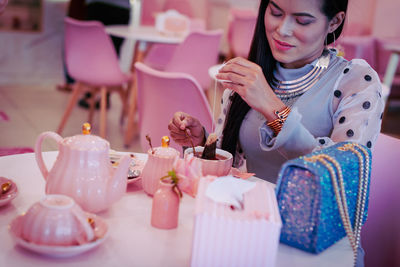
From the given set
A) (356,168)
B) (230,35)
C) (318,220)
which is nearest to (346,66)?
(356,168)

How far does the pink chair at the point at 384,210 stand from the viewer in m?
1.48

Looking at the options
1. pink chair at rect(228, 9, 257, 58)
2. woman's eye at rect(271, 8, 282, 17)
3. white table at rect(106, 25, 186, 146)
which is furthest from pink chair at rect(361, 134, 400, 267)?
pink chair at rect(228, 9, 257, 58)

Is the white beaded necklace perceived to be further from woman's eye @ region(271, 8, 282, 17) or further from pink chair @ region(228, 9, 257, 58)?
pink chair @ region(228, 9, 257, 58)

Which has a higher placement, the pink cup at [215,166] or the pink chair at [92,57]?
the pink cup at [215,166]

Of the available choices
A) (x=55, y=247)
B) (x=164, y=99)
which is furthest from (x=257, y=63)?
(x=55, y=247)

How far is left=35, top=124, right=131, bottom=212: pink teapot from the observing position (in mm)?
1012

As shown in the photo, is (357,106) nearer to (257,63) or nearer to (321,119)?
(321,119)

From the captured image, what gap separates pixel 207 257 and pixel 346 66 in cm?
88

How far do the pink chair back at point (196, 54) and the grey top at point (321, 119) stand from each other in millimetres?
2205

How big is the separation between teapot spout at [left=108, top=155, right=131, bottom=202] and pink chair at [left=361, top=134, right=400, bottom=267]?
84 cm

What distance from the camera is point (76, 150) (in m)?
1.00

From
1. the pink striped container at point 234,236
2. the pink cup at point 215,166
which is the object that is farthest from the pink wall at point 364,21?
the pink striped container at point 234,236

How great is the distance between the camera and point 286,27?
1428 millimetres

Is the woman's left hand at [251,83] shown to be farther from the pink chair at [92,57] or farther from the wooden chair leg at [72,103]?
the wooden chair leg at [72,103]
